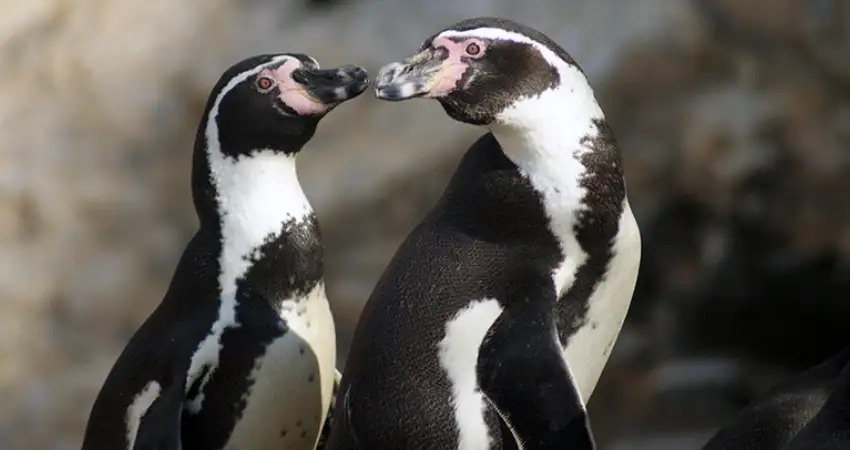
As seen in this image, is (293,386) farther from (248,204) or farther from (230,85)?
(230,85)

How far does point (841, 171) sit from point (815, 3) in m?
0.40

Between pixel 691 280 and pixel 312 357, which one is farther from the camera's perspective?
pixel 691 280

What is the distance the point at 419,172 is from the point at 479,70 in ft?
6.02

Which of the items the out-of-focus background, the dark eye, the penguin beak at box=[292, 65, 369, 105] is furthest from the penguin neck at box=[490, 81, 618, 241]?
the out-of-focus background

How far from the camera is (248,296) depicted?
1.76 m

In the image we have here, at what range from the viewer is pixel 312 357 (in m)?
1.80

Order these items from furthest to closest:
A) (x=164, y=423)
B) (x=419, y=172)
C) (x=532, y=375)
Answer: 1. (x=419, y=172)
2. (x=164, y=423)
3. (x=532, y=375)

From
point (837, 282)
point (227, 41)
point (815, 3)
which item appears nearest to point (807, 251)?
point (837, 282)

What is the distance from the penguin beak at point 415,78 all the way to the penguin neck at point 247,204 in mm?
351

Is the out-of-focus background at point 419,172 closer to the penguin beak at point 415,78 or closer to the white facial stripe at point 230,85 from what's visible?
the white facial stripe at point 230,85

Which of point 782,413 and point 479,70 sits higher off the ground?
point 479,70

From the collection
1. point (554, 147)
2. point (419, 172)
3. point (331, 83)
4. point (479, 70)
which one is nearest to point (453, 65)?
point (479, 70)

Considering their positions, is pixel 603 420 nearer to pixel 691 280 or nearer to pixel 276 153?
pixel 691 280

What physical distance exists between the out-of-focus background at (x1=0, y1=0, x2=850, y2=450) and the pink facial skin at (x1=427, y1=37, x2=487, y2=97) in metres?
1.72
